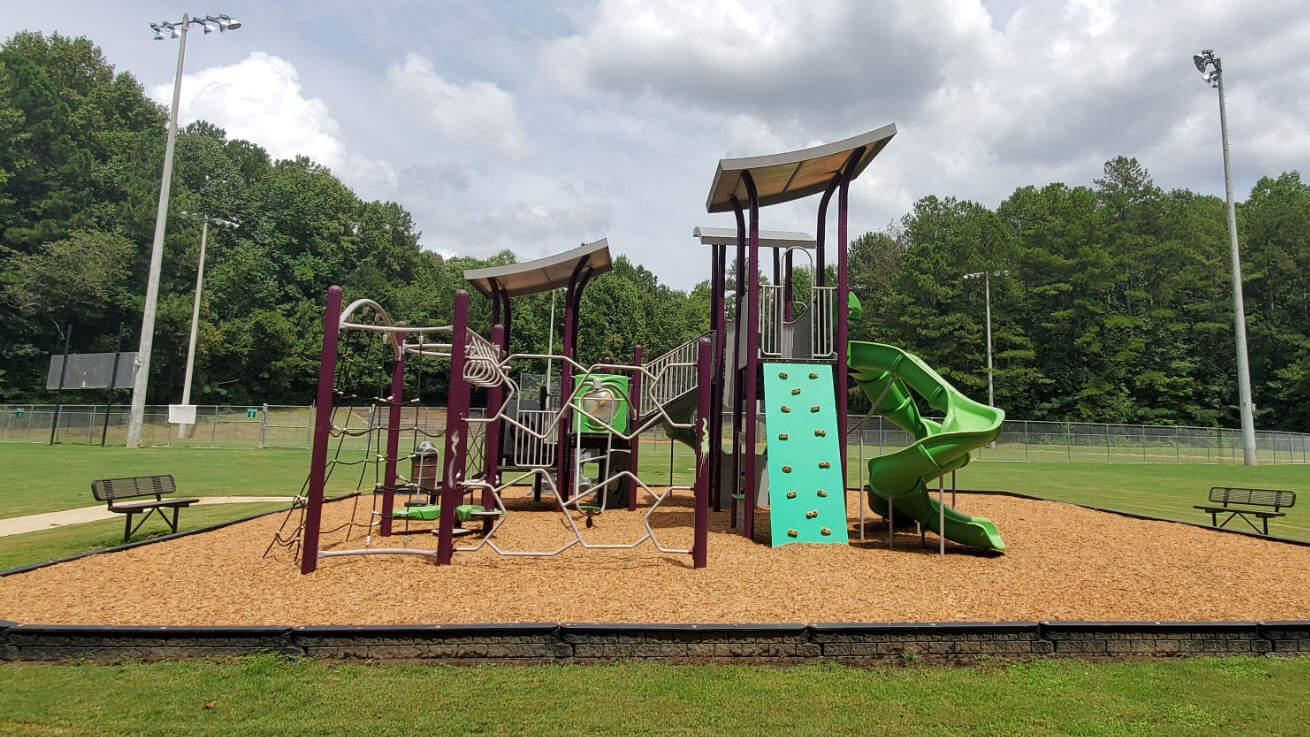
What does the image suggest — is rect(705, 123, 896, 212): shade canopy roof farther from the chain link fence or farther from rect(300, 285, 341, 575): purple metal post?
the chain link fence

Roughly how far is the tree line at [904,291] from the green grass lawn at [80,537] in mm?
33197

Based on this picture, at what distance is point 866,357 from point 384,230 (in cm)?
6749

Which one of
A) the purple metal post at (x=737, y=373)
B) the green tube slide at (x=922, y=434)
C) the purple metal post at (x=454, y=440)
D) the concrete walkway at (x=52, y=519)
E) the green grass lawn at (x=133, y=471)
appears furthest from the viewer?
the green grass lawn at (x=133, y=471)

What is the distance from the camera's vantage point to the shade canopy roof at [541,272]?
13.2 m

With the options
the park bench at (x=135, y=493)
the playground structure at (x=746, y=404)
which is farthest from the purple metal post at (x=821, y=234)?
the park bench at (x=135, y=493)

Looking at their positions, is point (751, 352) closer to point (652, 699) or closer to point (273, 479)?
point (652, 699)

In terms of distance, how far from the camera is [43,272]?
46.7 meters

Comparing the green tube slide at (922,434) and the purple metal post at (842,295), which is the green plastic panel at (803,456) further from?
the green tube slide at (922,434)

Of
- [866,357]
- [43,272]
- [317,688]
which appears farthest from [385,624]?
[43,272]

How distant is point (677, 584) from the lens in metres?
7.41

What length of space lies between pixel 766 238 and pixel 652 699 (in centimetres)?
1009

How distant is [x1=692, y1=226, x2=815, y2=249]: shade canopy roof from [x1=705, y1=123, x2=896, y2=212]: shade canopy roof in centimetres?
121

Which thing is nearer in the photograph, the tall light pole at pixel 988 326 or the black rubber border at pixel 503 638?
the black rubber border at pixel 503 638

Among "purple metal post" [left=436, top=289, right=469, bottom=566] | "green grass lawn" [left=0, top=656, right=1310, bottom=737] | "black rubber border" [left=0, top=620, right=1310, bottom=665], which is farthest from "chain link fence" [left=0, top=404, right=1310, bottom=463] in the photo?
"green grass lawn" [left=0, top=656, right=1310, bottom=737]
